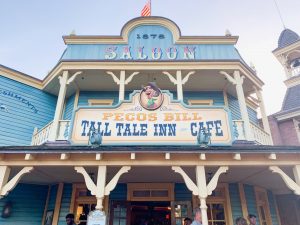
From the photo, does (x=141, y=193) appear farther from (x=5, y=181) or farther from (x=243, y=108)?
(x=243, y=108)

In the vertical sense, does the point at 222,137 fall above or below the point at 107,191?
above

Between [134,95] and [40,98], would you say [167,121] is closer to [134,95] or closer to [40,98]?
[134,95]

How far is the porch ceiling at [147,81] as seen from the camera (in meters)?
10.1

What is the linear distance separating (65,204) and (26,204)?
1.48m

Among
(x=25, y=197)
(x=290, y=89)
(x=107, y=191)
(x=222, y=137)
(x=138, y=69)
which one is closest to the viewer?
(x=107, y=191)

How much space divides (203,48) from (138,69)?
9.86 feet

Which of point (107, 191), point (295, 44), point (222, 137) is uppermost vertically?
point (295, 44)

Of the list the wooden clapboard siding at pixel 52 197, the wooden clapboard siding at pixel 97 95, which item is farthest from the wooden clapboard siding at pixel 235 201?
the wooden clapboard siding at pixel 52 197

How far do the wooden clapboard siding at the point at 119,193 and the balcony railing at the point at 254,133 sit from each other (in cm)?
434

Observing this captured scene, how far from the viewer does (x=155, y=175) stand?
7816 mm

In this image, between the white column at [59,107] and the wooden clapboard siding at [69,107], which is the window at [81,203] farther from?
the wooden clapboard siding at [69,107]

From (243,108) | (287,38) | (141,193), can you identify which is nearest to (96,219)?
(141,193)

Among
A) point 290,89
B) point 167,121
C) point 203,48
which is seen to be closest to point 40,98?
point 167,121

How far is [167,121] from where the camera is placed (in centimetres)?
774
